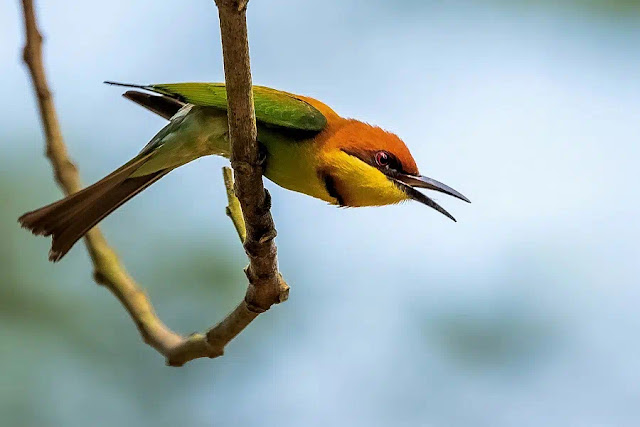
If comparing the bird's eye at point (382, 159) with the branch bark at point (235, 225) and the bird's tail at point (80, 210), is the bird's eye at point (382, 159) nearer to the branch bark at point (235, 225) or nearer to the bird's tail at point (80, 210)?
the branch bark at point (235, 225)

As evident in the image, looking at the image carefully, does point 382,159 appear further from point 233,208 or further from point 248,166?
point 248,166

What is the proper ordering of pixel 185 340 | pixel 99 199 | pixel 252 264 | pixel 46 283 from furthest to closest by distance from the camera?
pixel 46 283 < pixel 99 199 < pixel 185 340 < pixel 252 264

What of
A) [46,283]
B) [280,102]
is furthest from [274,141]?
[46,283]

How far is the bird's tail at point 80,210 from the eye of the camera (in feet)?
8.15

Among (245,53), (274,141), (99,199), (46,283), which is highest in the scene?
(245,53)

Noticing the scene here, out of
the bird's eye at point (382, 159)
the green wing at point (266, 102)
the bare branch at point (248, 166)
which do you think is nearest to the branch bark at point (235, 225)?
the bare branch at point (248, 166)

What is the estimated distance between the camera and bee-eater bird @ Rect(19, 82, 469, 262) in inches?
102

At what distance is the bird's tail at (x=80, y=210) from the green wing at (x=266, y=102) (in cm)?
21

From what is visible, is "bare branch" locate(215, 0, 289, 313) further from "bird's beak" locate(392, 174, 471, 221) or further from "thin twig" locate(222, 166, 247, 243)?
"bird's beak" locate(392, 174, 471, 221)

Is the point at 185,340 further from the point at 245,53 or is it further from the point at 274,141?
the point at 245,53

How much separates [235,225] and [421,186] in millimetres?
611

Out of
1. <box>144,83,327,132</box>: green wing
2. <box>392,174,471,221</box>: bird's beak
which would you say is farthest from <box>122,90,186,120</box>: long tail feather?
<box>392,174,471,221</box>: bird's beak

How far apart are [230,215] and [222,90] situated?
404 millimetres

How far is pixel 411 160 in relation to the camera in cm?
274
